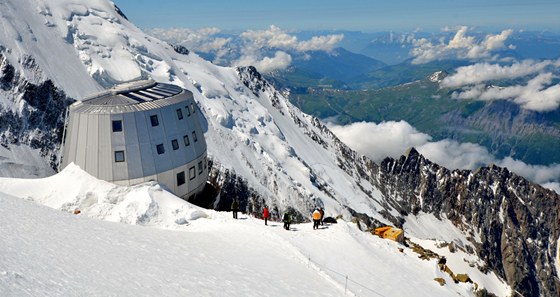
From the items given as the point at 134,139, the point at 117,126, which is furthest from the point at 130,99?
the point at 134,139

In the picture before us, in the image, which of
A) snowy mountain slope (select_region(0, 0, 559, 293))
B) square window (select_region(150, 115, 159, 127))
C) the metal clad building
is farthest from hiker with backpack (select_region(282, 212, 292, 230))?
square window (select_region(150, 115, 159, 127))

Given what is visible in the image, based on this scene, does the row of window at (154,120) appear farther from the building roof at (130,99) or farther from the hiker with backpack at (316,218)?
the hiker with backpack at (316,218)

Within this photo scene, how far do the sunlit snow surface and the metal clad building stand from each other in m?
1.80

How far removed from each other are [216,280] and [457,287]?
22232 mm

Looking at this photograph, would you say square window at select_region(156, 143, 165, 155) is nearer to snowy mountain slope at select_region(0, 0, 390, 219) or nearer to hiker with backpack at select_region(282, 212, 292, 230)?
hiker with backpack at select_region(282, 212, 292, 230)

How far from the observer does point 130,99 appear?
3934 centimetres

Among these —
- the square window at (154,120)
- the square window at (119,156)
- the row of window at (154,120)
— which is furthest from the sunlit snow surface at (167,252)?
the square window at (154,120)

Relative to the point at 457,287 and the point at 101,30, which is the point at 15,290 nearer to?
the point at 457,287

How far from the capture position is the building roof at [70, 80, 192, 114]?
37.7 meters

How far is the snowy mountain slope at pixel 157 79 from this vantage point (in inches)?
3282

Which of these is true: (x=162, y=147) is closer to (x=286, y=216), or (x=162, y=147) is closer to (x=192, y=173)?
(x=192, y=173)

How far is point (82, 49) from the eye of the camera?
324 feet

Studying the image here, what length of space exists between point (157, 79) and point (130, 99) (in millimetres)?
75049

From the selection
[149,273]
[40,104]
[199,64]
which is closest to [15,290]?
[149,273]
